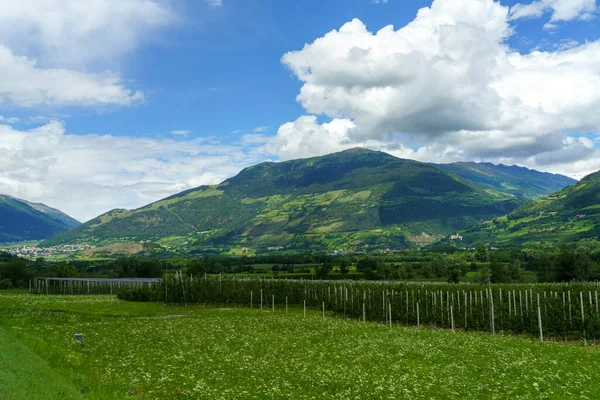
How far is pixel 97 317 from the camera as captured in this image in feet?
199

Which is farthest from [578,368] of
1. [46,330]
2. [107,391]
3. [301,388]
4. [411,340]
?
[46,330]

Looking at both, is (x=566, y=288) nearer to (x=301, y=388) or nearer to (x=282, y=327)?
(x=282, y=327)

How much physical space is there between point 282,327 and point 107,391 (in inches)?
1261

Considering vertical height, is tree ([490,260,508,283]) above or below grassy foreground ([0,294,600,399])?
below

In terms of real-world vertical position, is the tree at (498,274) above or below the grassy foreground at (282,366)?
below

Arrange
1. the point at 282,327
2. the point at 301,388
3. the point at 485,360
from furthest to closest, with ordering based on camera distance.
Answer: the point at 282,327, the point at 485,360, the point at 301,388

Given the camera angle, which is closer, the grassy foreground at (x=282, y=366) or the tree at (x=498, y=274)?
the grassy foreground at (x=282, y=366)

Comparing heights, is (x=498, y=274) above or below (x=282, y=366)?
below

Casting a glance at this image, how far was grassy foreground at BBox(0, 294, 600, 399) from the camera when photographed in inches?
863

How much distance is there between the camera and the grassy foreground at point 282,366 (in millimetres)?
21922

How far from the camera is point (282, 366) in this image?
28.8m

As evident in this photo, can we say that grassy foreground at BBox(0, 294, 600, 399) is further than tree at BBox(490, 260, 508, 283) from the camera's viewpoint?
No

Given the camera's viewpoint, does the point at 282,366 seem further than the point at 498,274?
No

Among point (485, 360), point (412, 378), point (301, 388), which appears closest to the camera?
point (301, 388)
